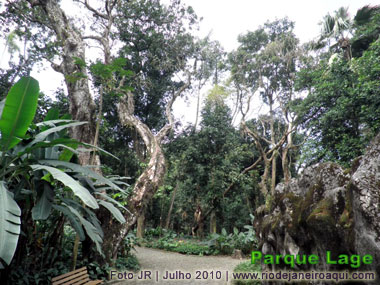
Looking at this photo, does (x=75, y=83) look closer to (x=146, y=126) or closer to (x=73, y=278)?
(x=146, y=126)

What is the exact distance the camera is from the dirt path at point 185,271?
17.5 feet

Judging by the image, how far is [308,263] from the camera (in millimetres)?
2941

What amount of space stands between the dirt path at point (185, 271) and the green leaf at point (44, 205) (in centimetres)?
311

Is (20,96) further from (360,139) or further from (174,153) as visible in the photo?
(174,153)

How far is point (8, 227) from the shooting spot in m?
1.98

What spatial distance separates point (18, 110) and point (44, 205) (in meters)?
1.05

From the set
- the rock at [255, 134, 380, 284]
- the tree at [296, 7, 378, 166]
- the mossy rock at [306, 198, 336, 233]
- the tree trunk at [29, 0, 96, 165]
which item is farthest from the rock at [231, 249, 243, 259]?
the mossy rock at [306, 198, 336, 233]

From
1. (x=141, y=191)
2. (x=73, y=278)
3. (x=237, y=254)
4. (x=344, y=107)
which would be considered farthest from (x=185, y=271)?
(x=344, y=107)

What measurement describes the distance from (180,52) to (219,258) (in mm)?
9953

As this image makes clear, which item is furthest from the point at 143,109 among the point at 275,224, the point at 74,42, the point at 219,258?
the point at 275,224

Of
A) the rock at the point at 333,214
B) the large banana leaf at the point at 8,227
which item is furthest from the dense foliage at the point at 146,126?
the rock at the point at 333,214

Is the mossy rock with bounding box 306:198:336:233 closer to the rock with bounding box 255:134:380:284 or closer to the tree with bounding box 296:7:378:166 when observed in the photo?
the rock with bounding box 255:134:380:284

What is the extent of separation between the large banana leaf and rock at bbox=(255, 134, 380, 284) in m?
Answer: 2.82

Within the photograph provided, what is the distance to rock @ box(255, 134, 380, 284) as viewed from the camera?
2.10m
